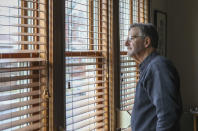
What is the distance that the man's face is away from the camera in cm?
173

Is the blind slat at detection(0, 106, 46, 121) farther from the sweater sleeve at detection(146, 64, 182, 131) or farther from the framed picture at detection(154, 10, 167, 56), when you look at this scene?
the framed picture at detection(154, 10, 167, 56)

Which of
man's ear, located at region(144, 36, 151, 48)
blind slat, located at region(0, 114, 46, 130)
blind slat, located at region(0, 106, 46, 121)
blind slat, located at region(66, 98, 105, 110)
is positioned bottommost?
blind slat, located at region(0, 114, 46, 130)

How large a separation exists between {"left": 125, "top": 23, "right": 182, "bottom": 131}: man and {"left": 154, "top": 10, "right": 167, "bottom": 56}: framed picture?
6.01 ft

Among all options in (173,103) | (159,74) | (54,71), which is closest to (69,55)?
(54,71)

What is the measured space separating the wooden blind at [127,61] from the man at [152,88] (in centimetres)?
90

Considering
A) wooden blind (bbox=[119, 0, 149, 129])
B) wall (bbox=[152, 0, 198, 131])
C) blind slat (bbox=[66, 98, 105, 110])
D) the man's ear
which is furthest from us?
wall (bbox=[152, 0, 198, 131])

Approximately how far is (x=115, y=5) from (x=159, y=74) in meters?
1.25

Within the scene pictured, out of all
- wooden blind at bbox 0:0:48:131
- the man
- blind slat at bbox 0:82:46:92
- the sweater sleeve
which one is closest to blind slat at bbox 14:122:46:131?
wooden blind at bbox 0:0:48:131

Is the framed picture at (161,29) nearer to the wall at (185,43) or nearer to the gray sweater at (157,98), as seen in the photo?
the wall at (185,43)

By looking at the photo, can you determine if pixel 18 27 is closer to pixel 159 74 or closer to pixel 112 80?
pixel 159 74

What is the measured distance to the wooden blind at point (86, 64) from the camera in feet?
6.51

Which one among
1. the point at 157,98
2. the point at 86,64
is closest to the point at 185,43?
the point at 86,64

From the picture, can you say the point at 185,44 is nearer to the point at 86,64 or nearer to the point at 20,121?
the point at 86,64

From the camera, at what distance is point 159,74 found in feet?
4.92
